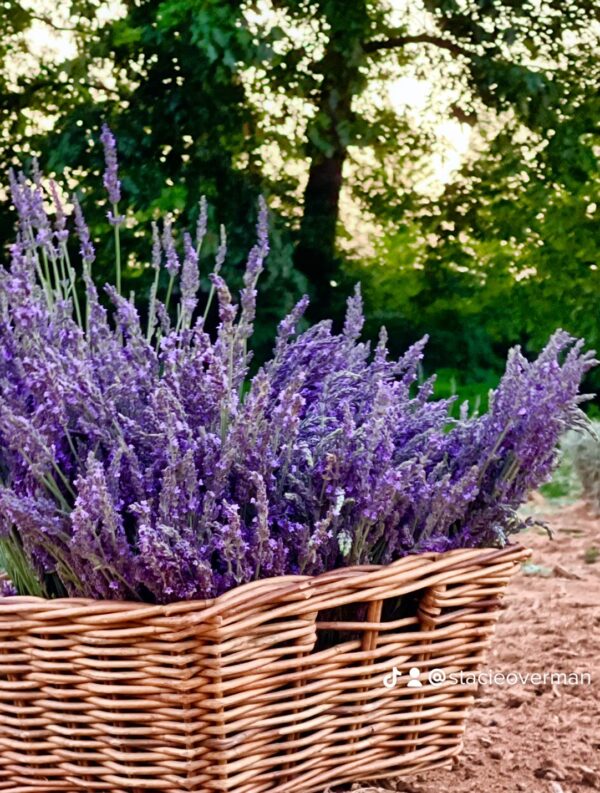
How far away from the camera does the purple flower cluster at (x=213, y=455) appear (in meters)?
1.34

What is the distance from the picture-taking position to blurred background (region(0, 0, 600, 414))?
6.55 meters

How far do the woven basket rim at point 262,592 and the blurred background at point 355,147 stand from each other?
4691 millimetres

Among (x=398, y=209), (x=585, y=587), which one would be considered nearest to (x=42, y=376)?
(x=585, y=587)

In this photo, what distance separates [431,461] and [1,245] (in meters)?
6.18

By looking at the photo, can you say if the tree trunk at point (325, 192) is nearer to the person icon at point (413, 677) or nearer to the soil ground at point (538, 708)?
the soil ground at point (538, 708)

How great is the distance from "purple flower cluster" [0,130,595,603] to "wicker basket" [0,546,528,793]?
0.06 m

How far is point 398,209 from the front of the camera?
8086mm

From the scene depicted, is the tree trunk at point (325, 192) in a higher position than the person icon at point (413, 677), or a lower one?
higher

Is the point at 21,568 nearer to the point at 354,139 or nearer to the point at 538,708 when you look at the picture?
the point at 538,708

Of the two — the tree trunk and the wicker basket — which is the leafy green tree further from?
the wicker basket

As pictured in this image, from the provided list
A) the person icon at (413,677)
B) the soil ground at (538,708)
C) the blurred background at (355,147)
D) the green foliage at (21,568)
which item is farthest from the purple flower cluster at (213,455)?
the blurred background at (355,147)

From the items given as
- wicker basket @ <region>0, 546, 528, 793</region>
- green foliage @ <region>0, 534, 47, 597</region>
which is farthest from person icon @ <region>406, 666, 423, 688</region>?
green foliage @ <region>0, 534, 47, 597</region>

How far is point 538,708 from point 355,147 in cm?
560

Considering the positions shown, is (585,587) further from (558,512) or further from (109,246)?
(109,246)
